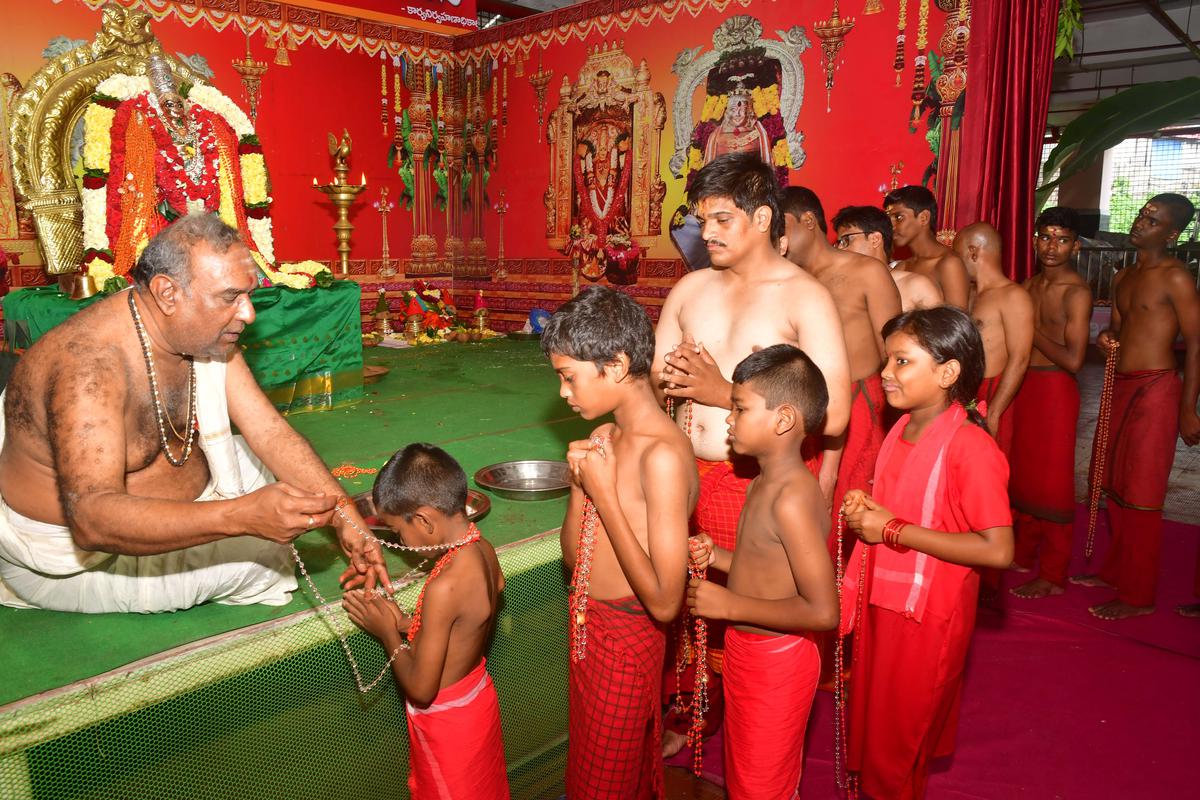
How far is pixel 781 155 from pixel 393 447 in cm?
491

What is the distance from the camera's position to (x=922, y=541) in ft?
7.57

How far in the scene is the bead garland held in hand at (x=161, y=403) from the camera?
Result: 8.18 feet

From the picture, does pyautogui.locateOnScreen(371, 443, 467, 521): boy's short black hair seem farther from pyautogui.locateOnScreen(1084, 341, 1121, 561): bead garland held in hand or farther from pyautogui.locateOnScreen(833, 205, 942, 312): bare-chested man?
pyautogui.locateOnScreen(1084, 341, 1121, 561): bead garland held in hand

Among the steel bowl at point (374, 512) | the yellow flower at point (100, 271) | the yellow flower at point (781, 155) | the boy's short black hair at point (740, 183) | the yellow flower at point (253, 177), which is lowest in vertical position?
the steel bowl at point (374, 512)

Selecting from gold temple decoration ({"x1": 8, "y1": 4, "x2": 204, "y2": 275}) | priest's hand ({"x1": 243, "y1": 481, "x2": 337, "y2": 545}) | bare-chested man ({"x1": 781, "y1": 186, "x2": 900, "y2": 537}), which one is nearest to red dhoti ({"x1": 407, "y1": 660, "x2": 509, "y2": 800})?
priest's hand ({"x1": 243, "y1": 481, "x2": 337, "y2": 545})

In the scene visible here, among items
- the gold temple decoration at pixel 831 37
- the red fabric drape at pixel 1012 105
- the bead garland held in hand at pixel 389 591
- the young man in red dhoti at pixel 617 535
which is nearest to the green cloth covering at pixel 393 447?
the bead garland held in hand at pixel 389 591

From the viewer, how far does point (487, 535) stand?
11.5ft

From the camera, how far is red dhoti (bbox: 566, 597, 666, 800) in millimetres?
2186

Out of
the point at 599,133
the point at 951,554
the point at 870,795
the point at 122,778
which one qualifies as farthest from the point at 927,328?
the point at 599,133

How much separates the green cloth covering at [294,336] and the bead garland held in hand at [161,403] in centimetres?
309

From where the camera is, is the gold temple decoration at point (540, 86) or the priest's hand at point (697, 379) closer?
the priest's hand at point (697, 379)

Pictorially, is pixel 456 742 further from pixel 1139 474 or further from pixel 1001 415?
pixel 1139 474

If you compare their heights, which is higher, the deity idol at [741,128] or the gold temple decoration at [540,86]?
the gold temple decoration at [540,86]

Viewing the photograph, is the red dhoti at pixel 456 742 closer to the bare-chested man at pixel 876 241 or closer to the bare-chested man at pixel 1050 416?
the bare-chested man at pixel 876 241
